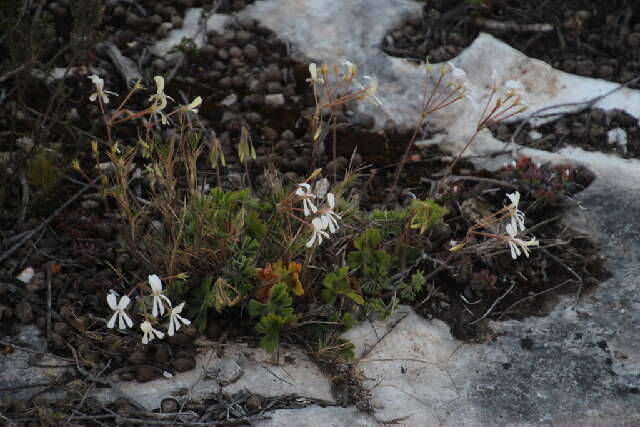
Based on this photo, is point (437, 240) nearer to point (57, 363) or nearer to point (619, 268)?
point (619, 268)

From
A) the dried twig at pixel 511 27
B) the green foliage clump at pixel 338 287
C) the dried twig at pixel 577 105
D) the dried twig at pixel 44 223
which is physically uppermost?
the dried twig at pixel 511 27

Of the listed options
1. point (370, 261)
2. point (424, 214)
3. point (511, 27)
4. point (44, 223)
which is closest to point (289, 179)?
point (370, 261)

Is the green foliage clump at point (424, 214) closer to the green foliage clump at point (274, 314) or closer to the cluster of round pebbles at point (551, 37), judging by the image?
the green foliage clump at point (274, 314)

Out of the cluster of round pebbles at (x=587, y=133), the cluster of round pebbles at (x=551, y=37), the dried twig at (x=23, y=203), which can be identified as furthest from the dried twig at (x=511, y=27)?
the dried twig at (x=23, y=203)

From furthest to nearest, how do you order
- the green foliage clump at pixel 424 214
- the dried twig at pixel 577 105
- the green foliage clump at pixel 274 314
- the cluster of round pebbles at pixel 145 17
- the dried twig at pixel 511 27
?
the dried twig at pixel 511 27, the cluster of round pebbles at pixel 145 17, the dried twig at pixel 577 105, the green foliage clump at pixel 424 214, the green foliage clump at pixel 274 314

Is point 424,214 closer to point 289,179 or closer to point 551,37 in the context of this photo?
point 289,179

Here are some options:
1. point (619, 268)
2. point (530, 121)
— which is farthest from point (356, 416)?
point (530, 121)
